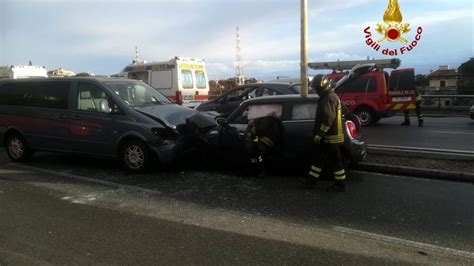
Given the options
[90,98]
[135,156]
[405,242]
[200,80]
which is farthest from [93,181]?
[200,80]

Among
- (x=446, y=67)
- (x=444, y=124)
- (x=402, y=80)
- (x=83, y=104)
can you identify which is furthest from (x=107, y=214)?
(x=446, y=67)

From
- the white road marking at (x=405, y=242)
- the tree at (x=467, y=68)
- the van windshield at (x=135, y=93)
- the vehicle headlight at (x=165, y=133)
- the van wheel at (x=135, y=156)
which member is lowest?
the white road marking at (x=405, y=242)

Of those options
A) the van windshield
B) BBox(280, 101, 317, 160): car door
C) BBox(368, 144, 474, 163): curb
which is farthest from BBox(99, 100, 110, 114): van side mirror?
BBox(368, 144, 474, 163): curb

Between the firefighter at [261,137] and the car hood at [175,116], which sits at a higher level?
the car hood at [175,116]

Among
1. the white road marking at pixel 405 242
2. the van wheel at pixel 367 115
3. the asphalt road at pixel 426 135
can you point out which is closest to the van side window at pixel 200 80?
the van wheel at pixel 367 115

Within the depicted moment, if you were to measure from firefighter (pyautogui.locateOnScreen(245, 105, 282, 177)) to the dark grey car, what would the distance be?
115 cm

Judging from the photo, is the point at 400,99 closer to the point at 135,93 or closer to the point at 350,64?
the point at 350,64

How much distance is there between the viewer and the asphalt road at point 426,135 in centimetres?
988

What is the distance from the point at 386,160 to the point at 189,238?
15.0 ft

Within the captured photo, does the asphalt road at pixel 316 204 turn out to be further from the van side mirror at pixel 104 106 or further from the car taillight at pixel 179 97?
the car taillight at pixel 179 97

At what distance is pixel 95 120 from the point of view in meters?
7.75

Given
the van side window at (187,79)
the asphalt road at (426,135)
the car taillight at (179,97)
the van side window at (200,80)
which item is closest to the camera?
the asphalt road at (426,135)

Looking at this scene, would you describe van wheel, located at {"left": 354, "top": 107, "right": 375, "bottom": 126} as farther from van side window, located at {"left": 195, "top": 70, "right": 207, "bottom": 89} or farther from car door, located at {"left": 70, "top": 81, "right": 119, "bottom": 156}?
car door, located at {"left": 70, "top": 81, "right": 119, "bottom": 156}

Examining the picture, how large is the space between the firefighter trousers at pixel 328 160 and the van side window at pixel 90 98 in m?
3.79
